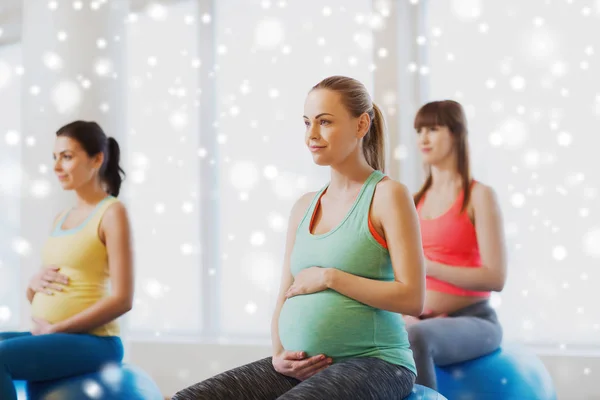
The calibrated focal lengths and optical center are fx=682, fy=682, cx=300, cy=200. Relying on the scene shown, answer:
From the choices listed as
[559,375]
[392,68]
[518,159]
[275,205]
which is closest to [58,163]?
[275,205]

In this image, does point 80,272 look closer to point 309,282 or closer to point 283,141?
point 309,282

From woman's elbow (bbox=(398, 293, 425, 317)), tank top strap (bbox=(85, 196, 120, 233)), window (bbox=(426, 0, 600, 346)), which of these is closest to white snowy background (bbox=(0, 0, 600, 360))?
window (bbox=(426, 0, 600, 346))

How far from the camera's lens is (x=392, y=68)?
2850 millimetres

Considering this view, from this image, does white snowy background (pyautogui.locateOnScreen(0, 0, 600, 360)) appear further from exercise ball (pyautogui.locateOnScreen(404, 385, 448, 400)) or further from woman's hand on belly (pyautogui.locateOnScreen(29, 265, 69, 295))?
exercise ball (pyautogui.locateOnScreen(404, 385, 448, 400))

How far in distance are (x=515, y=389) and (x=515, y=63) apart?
1401mm

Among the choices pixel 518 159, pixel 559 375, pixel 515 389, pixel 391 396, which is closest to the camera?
pixel 391 396

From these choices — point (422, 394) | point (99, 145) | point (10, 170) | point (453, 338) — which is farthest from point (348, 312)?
point (10, 170)

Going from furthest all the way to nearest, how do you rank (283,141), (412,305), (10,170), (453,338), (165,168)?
1. (10,170)
2. (165,168)
3. (283,141)
4. (453,338)
5. (412,305)

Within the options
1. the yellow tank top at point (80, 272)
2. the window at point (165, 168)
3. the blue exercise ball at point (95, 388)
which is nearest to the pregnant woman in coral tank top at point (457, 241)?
the blue exercise ball at point (95, 388)

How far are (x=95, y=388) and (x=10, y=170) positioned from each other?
234cm

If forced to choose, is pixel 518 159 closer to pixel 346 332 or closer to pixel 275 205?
pixel 275 205

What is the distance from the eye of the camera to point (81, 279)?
213 cm

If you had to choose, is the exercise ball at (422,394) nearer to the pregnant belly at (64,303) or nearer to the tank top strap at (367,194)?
the tank top strap at (367,194)

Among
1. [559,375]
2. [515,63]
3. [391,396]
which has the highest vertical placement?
[515,63]
